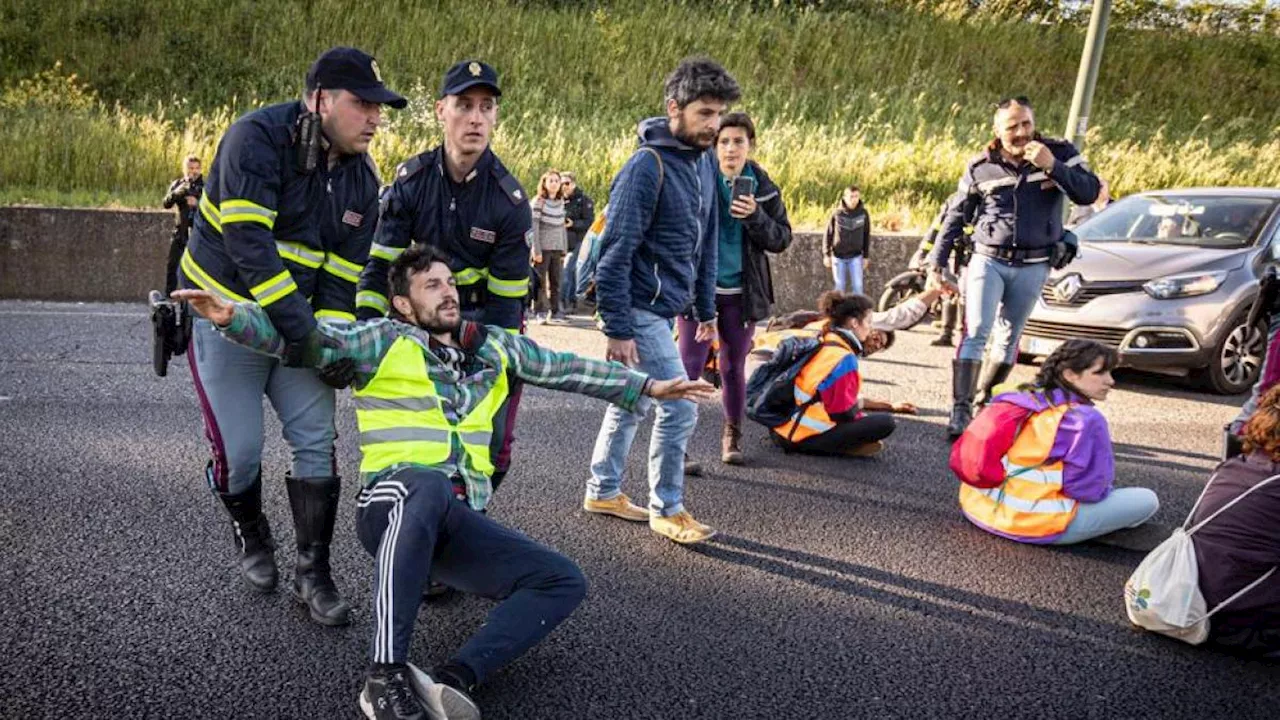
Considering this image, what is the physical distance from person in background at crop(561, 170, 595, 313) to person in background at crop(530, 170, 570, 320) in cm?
22

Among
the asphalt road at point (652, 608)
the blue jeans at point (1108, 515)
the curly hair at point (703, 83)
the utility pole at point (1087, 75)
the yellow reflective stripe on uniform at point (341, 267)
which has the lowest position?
the asphalt road at point (652, 608)

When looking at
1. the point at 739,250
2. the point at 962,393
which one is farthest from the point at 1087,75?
the point at 739,250

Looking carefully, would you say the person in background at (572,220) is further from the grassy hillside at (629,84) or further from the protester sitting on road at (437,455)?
the protester sitting on road at (437,455)

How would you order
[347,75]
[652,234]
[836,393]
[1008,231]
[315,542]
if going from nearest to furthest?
[347,75]
[315,542]
[652,234]
[836,393]
[1008,231]

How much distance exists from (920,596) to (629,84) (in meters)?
19.9

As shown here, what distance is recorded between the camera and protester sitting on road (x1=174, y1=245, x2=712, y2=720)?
316 cm

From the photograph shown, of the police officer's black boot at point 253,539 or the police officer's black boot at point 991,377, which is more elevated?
the police officer's black boot at point 991,377

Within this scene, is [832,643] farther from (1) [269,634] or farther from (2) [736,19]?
(2) [736,19]

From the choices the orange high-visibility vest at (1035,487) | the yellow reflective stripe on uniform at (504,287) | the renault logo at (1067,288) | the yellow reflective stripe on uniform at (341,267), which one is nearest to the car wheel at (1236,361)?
the renault logo at (1067,288)

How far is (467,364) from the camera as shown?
381 cm

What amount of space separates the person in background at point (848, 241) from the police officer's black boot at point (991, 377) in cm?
573

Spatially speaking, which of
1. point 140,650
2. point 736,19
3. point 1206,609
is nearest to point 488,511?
point 140,650

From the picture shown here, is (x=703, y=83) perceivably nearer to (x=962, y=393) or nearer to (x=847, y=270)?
(x=962, y=393)

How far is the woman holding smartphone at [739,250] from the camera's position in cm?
577
